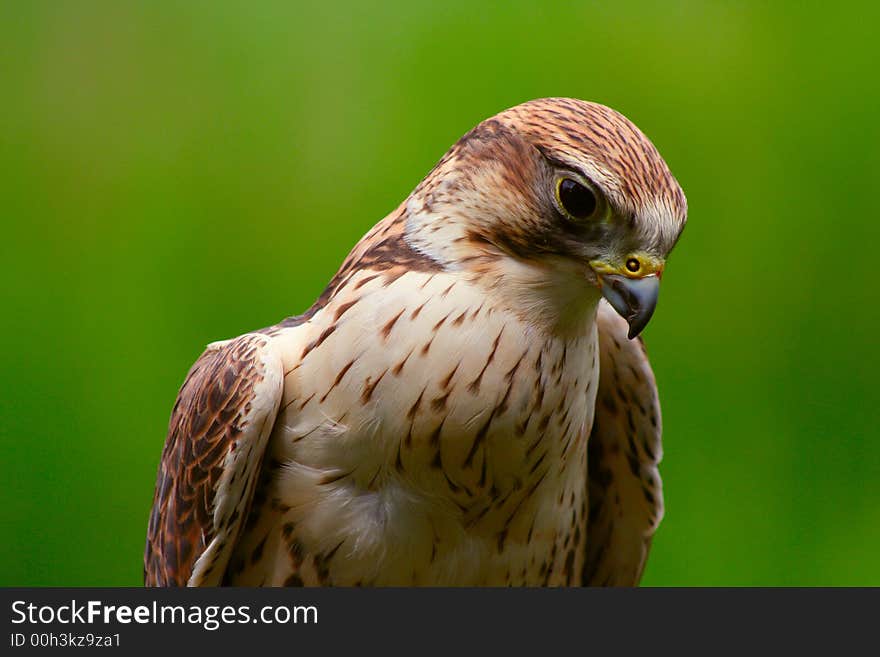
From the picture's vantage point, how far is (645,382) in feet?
5.11

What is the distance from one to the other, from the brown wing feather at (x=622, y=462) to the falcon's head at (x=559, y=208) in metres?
0.29

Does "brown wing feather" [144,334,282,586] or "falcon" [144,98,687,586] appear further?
"brown wing feather" [144,334,282,586]

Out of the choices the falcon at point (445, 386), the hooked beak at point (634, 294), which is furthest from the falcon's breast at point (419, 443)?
the hooked beak at point (634, 294)

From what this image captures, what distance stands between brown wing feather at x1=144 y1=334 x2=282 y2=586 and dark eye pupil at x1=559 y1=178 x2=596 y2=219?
1.41 feet

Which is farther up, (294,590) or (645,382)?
(645,382)

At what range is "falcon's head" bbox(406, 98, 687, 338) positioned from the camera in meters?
1.15

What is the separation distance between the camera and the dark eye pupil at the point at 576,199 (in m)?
1.15

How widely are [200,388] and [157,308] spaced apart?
0.86 meters

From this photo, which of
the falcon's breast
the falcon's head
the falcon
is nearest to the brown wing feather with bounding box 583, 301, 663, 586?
the falcon

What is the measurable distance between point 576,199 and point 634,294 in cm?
12

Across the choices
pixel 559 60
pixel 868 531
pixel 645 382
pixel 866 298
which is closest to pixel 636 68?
pixel 559 60

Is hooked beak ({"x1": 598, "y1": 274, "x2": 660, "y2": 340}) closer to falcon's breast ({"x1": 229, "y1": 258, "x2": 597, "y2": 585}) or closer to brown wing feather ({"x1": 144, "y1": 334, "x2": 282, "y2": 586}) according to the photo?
falcon's breast ({"x1": 229, "y1": 258, "x2": 597, "y2": 585})

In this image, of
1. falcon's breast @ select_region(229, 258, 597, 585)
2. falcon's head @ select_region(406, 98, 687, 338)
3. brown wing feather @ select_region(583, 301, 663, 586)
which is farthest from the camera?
brown wing feather @ select_region(583, 301, 663, 586)

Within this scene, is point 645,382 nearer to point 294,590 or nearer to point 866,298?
point 294,590
